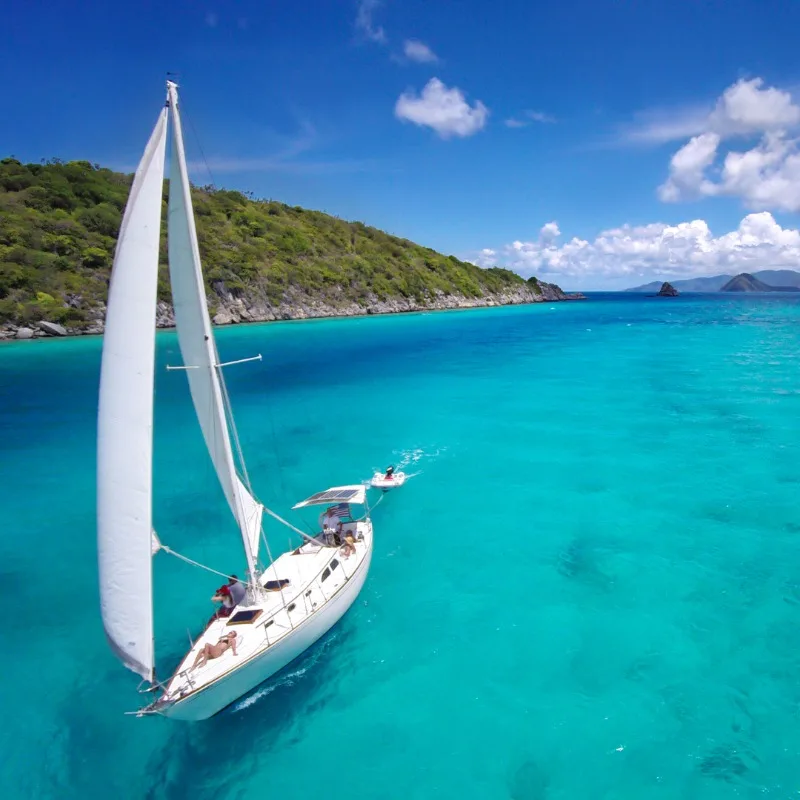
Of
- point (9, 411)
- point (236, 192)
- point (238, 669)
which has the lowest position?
point (238, 669)

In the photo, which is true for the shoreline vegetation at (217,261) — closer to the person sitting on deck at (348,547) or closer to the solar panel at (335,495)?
the solar panel at (335,495)

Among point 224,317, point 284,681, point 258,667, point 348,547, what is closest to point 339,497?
point 348,547

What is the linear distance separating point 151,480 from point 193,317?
4.40 meters

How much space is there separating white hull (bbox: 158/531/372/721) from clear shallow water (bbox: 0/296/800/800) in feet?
3.79

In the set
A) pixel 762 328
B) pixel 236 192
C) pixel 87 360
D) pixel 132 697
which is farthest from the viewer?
pixel 236 192

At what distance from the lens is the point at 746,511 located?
22.5 metres

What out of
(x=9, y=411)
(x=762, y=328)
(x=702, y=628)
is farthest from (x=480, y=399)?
(x=762, y=328)

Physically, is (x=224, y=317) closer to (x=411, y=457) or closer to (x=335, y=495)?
(x=411, y=457)

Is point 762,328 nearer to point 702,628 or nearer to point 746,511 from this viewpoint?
point 746,511

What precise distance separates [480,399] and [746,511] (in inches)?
1009

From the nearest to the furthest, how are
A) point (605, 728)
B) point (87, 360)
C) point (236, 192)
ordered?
point (605, 728), point (87, 360), point (236, 192)

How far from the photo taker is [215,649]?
12.0m

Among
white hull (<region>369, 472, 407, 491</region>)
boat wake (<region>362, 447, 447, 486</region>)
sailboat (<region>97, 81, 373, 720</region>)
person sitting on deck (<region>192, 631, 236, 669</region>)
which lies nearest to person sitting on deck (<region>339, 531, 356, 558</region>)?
sailboat (<region>97, 81, 373, 720</region>)

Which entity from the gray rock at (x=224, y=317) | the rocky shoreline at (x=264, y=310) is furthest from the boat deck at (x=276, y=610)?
the gray rock at (x=224, y=317)
